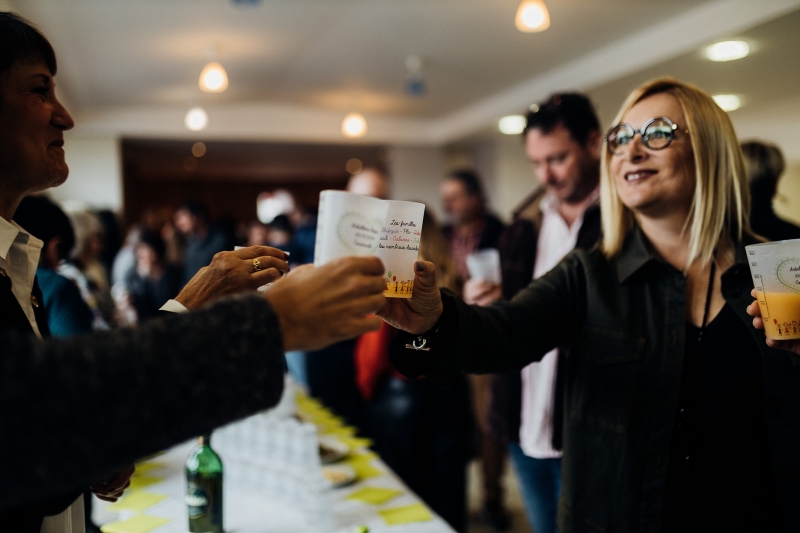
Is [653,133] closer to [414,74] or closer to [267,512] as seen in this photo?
[267,512]

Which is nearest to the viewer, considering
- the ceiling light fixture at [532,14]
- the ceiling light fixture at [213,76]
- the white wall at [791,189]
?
the white wall at [791,189]

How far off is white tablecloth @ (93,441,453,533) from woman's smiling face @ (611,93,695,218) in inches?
38.6

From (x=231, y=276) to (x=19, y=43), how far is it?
Answer: 50cm

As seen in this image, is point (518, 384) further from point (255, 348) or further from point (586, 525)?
point (255, 348)

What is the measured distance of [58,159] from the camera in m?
1.06

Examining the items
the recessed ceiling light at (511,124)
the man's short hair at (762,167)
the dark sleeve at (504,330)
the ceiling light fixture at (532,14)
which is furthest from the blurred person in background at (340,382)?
the recessed ceiling light at (511,124)

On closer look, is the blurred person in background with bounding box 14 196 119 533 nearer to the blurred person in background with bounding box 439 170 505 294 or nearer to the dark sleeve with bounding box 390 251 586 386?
the dark sleeve with bounding box 390 251 586 386

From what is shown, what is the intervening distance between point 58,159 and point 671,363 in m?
1.25

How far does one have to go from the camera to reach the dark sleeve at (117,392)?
606mm

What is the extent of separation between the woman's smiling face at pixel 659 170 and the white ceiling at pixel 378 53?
2.11m

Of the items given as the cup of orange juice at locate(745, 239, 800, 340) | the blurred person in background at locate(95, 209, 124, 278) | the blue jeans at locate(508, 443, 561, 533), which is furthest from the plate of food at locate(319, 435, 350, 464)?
the blurred person in background at locate(95, 209, 124, 278)

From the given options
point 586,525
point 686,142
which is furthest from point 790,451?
point 686,142

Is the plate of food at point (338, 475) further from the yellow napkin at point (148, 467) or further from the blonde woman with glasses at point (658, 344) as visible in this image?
the blonde woman with glasses at point (658, 344)

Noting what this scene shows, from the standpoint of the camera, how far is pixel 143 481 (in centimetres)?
200
